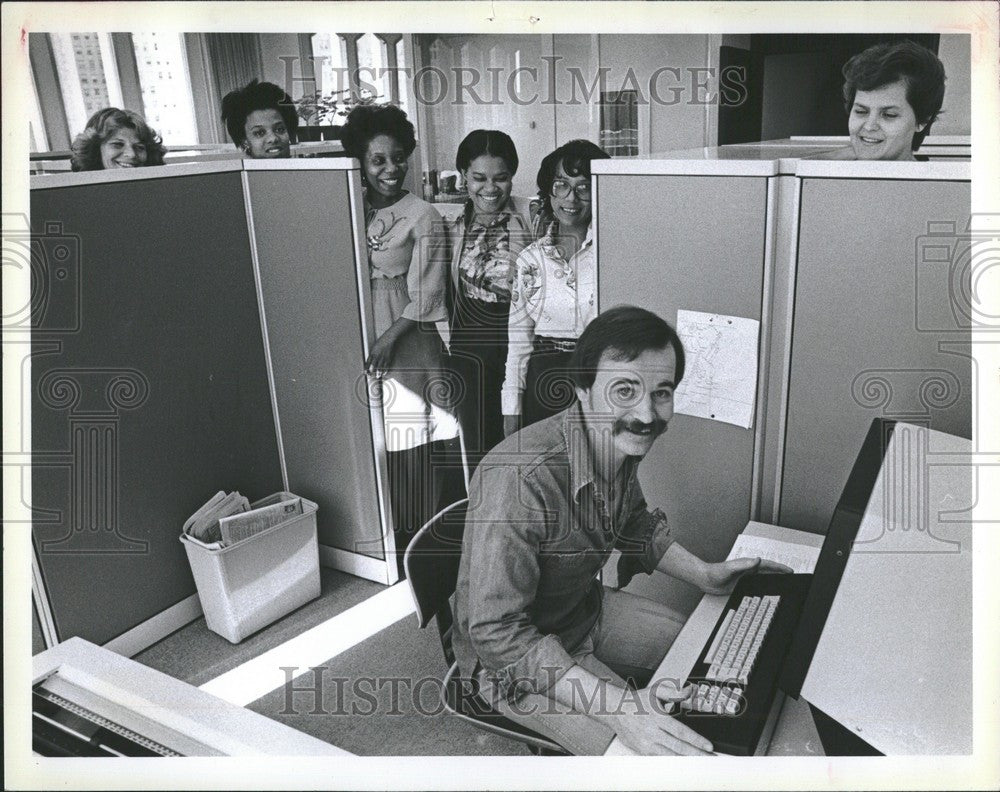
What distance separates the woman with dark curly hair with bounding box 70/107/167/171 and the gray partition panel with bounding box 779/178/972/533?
1.53 m

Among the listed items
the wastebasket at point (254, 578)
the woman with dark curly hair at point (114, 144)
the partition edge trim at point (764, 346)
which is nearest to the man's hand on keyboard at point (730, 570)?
the partition edge trim at point (764, 346)

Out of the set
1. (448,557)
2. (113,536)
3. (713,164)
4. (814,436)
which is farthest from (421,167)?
(113,536)

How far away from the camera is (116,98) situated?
1.64 meters

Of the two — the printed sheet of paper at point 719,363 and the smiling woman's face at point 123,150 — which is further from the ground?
the smiling woman's face at point 123,150

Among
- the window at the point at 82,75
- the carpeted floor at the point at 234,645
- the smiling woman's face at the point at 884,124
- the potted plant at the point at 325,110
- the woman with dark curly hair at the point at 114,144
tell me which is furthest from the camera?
the woman with dark curly hair at the point at 114,144

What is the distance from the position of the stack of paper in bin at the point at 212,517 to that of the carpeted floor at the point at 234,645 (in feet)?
0.71

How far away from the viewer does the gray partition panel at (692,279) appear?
1232 millimetres

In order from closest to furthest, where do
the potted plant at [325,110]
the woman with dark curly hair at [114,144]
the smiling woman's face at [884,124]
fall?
the smiling woman's face at [884,124] < the potted plant at [325,110] < the woman with dark curly hair at [114,144]

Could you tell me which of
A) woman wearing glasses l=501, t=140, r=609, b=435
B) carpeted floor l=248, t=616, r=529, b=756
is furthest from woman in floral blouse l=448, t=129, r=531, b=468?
carpeted floor l=248, t=616, r=529, b=756

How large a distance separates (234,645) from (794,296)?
1383mm

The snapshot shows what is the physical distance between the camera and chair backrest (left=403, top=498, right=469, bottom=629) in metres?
1.25

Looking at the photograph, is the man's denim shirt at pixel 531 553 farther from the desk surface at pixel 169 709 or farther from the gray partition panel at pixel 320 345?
the gray partition panel at pixel 320 345

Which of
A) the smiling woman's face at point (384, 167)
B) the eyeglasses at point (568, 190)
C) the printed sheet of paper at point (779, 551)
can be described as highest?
the smiling woman's face at point (384, 167)

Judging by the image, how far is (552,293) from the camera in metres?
1.29
